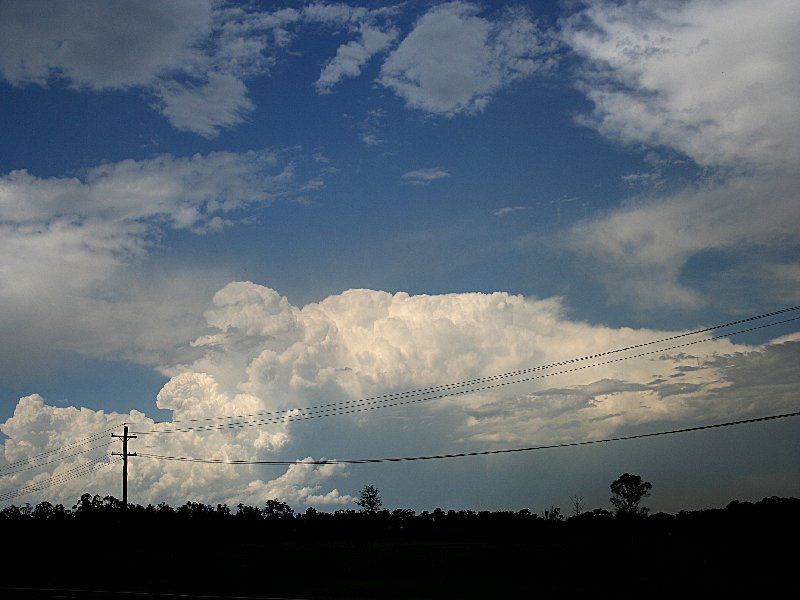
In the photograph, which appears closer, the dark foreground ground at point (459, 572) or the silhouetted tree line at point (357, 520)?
the dark foreground ground at point (459, 572)

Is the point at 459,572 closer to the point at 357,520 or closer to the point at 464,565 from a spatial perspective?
the point at 464,565

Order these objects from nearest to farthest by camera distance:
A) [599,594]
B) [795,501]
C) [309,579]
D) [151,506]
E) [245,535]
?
[599,594] < [309,579] < [795,501] < [245,535] < [151,506]

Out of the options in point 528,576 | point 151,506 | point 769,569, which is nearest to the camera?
point 769,569

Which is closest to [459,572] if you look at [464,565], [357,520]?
[464,565]

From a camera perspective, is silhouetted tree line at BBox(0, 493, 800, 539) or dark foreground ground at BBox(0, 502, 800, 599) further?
silhouetted tree line at BBox(0, 493, 800, 539)

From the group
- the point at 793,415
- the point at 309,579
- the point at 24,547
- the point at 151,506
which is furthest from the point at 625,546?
the point at 151,506

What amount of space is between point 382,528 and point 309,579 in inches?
3180

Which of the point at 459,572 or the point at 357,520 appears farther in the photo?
the point at 357,520

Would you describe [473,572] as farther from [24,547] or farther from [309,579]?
[24,547]

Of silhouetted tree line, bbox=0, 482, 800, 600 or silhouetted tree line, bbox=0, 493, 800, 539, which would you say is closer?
silhouetted tree line, bbox=0, 482, 800, 600

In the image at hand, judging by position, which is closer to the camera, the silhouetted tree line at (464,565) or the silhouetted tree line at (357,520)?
the silhouetted tree line at (464,565)

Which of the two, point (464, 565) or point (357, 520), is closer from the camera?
point (464, 565)

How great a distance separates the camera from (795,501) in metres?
87.9

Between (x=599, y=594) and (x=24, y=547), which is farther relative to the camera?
(x=24, y=547)
